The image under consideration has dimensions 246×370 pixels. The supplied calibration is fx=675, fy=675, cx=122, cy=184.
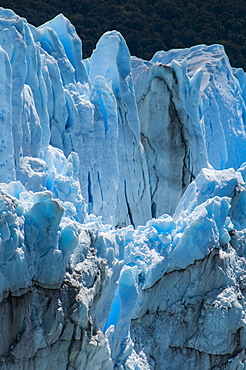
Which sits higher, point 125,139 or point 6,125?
point 6,125

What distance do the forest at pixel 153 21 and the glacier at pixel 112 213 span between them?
880cm

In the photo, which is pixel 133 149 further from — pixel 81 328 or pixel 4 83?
pixel 81 328

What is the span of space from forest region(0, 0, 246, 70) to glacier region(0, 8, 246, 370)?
8797 mm

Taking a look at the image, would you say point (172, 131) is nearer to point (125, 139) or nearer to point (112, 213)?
point (125, 139)

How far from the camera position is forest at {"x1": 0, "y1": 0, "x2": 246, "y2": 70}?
20.5 meters

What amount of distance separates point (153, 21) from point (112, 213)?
12751 mm

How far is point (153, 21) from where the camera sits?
2075cm

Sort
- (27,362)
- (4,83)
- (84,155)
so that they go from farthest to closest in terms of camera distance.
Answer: (84,155) → (4,83) → (27,362)

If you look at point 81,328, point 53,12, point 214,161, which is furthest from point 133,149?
point 53,12

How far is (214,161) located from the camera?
11562mm

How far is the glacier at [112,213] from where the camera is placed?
18.7 feet

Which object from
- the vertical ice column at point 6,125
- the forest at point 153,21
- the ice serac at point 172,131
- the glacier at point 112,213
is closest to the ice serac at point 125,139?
the glacier at point 112,213

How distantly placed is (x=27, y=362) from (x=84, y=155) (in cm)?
395

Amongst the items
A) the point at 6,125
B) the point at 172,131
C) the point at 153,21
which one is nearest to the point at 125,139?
the point at 172,131
